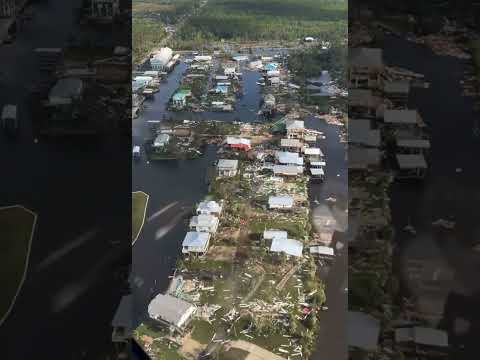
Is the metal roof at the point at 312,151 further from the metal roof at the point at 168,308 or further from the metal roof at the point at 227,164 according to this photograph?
the metal roof at the point at 168,308

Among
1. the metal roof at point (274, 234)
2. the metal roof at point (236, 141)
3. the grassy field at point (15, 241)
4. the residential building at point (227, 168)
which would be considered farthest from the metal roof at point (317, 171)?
the grassy field at point (15, 241)

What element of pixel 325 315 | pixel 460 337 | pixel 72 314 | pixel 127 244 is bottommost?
pixel 325 315

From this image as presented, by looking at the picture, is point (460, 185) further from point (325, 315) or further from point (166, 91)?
point (166, 91)

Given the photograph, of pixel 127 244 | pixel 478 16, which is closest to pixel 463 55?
pixel 478 16

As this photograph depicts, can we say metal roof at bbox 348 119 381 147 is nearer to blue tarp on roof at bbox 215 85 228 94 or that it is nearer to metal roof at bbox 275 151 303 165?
metal roof at bbox 275 151 303 165

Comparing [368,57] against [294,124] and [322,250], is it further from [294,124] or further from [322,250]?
[294,124]
